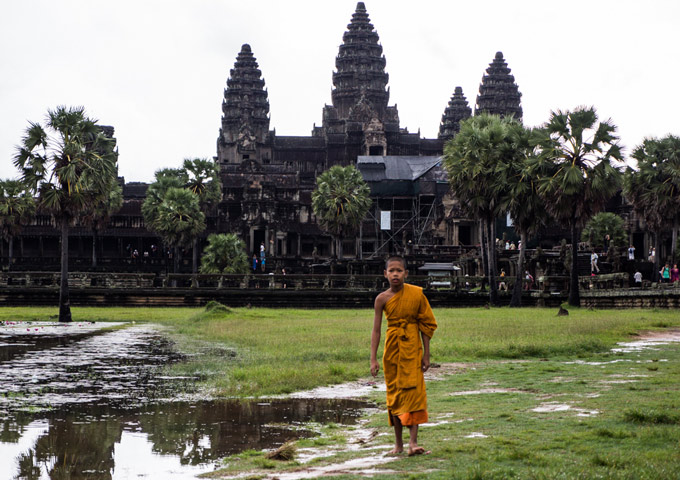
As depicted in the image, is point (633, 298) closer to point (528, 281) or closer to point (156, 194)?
point (528, 281)

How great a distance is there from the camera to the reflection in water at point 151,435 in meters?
8.14

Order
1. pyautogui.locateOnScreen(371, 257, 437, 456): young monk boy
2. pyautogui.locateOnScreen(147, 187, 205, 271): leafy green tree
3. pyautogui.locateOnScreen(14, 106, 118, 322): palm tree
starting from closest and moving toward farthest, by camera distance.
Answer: pyautogui.locateOnScreen(371, 257, 437, 456): young monk boy → pyautogui.locateOnScreen(14, 106, 118, 322): palm tree → pyautogui.locateOnScreen(147, 187, 205, 271): leafy green tree

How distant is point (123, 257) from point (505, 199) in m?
47.1

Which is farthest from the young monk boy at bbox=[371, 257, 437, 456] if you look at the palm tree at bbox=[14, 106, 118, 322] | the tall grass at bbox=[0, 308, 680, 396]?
the palm tree at bbox=[14, 106, 118, 322]

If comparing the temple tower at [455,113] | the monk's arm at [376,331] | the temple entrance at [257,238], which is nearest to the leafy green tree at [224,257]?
the temple entrance at [257,238]

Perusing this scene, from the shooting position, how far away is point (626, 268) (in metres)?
49.2

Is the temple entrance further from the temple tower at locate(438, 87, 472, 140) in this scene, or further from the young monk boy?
the young monk boy

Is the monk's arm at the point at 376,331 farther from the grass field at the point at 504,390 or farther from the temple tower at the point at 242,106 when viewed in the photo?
the temple tower at the point at 242,106

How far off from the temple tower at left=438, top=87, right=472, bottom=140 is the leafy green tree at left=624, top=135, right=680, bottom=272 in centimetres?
6506

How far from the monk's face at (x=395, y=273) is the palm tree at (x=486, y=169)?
32820 millimetres

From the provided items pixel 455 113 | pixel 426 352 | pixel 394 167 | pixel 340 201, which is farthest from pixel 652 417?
pixel 455 113

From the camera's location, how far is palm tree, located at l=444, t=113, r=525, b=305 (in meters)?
41.5

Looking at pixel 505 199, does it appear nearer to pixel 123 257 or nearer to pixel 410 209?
pixel 410 209

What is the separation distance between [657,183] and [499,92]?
67955 mm
